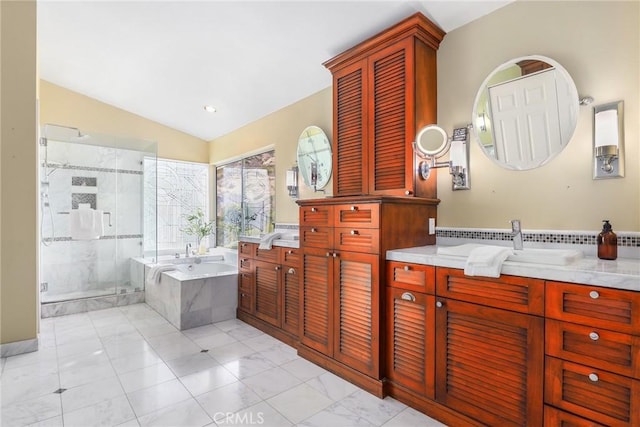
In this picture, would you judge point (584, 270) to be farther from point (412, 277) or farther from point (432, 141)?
point (432, 141)

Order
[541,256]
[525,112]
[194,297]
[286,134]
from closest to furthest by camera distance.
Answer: [541,256], [525,112], [194,297], [286,134]

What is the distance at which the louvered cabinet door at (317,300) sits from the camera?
2.46 metres

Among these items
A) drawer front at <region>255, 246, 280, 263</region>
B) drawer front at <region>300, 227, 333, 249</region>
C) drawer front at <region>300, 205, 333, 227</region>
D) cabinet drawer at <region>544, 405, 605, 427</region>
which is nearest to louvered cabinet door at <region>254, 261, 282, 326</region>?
drawer front at <region>255, 246, 280, 263</region>

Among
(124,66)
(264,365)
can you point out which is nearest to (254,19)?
(124,66)

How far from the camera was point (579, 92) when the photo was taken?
6.15 ft

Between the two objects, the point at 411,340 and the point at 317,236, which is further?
the point at 317,236

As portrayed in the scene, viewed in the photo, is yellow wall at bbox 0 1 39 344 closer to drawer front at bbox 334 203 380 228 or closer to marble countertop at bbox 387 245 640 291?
drawer front at bbox 334 203 380 228

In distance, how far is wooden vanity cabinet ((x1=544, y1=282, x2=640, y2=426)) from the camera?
1246 mm

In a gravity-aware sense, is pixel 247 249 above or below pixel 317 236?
below

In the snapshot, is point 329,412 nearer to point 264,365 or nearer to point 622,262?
point 264,365

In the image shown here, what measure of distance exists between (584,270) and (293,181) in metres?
2.93
